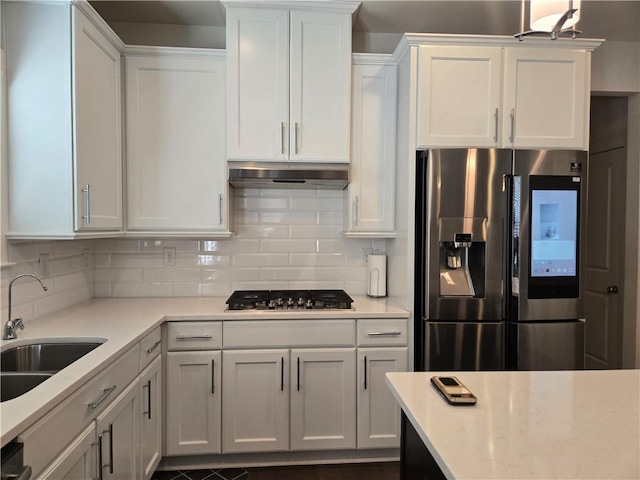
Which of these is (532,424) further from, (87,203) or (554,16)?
(87,203)

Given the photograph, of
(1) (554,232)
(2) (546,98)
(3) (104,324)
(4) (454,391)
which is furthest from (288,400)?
(2) (546,98)

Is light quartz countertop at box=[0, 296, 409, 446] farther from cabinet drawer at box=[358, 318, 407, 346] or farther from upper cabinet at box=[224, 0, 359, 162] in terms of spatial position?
upper cabinet at box=[224, 0, 359, 162]

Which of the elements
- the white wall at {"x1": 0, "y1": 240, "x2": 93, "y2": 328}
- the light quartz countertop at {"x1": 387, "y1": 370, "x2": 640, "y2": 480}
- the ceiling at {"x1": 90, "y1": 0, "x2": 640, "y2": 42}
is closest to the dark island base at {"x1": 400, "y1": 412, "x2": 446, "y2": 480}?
the light quartz countertop at {"x1": 387, "y1": 370, "x2": 640, "y2": 480}

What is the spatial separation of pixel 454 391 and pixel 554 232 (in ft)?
5.15

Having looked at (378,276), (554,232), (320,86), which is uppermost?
(320,86)

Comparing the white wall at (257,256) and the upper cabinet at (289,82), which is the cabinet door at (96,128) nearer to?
the white wall at (257,256)

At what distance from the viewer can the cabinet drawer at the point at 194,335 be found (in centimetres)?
232

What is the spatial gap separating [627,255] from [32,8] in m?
3.79

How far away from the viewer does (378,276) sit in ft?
9.23

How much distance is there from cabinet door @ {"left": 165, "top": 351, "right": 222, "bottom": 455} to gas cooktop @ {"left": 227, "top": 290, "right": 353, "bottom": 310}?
33 cm

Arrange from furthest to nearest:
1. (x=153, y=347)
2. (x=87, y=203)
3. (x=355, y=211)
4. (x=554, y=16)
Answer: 1. (x=355, y=211)
2. (x=153, y=347)
3. (x=87, y=203)
4. (x=554, y=16)

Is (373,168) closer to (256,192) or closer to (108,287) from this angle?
(256,192)

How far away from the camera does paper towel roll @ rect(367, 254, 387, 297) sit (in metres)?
2.81

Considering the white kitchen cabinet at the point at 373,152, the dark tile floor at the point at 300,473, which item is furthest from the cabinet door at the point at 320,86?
the dark tile floor at the point at 300,473
